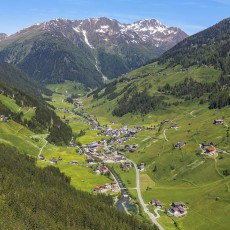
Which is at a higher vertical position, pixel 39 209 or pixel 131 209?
pixel 39 209

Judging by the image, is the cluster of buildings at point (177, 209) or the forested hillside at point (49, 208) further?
the cluster of buildings at point (177, 209)

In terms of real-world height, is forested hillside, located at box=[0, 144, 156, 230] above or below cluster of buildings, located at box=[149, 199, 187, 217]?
above

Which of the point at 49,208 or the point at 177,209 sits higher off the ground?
the point at 49,208

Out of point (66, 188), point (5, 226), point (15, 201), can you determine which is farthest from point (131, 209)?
point (5, 226)

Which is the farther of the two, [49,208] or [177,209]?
[177,209]

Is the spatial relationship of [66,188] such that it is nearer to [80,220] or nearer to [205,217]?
[80,220]

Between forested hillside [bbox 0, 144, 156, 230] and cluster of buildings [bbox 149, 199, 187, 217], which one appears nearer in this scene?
forested hillside [bbox 0, 144, 156, 230]

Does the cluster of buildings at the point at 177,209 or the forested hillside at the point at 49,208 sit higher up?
the forested hillside at the point at 49,208

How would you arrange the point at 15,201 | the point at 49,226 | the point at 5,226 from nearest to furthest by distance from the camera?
the point at 5,226, the point at 49,226, the point at 15,201
